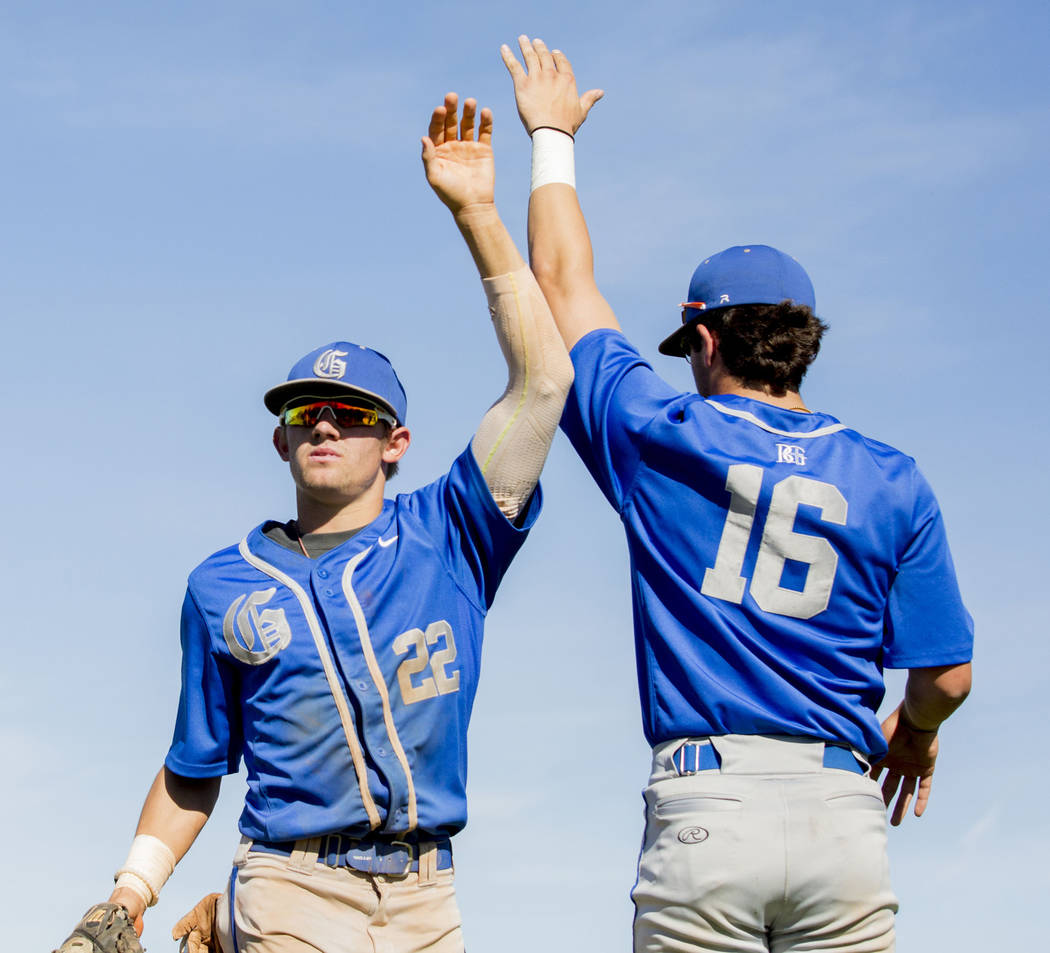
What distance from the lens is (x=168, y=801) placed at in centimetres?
562

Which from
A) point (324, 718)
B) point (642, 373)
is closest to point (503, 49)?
point (642, 373)

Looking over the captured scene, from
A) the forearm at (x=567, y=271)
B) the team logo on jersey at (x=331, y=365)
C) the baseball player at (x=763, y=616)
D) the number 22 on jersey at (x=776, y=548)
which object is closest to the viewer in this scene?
the baseball player at (x=763, y=616)

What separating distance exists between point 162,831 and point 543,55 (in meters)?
3.68

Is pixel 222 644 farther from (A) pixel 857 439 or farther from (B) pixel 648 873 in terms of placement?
(A) pixel 857 439

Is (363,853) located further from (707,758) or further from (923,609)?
(923,609)

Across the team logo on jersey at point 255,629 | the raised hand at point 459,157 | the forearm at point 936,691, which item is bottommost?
the forearm at point 936,691

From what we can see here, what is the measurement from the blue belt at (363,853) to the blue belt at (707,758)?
1.17 meters

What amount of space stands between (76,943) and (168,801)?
2.45 ft

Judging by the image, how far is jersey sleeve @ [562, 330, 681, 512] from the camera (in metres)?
5.07

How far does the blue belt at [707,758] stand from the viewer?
14.9ft

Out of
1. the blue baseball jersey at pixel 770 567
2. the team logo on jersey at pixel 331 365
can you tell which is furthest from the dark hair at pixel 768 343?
the team logo on jersey at pixel 331 365

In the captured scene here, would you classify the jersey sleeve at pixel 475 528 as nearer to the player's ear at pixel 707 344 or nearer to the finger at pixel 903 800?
the player's ear at pixel 707 344

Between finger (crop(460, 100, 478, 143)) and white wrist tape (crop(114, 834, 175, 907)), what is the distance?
3056 millimetres

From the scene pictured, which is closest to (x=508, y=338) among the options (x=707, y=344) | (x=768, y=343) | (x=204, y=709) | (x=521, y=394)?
(x=521, y=394)
